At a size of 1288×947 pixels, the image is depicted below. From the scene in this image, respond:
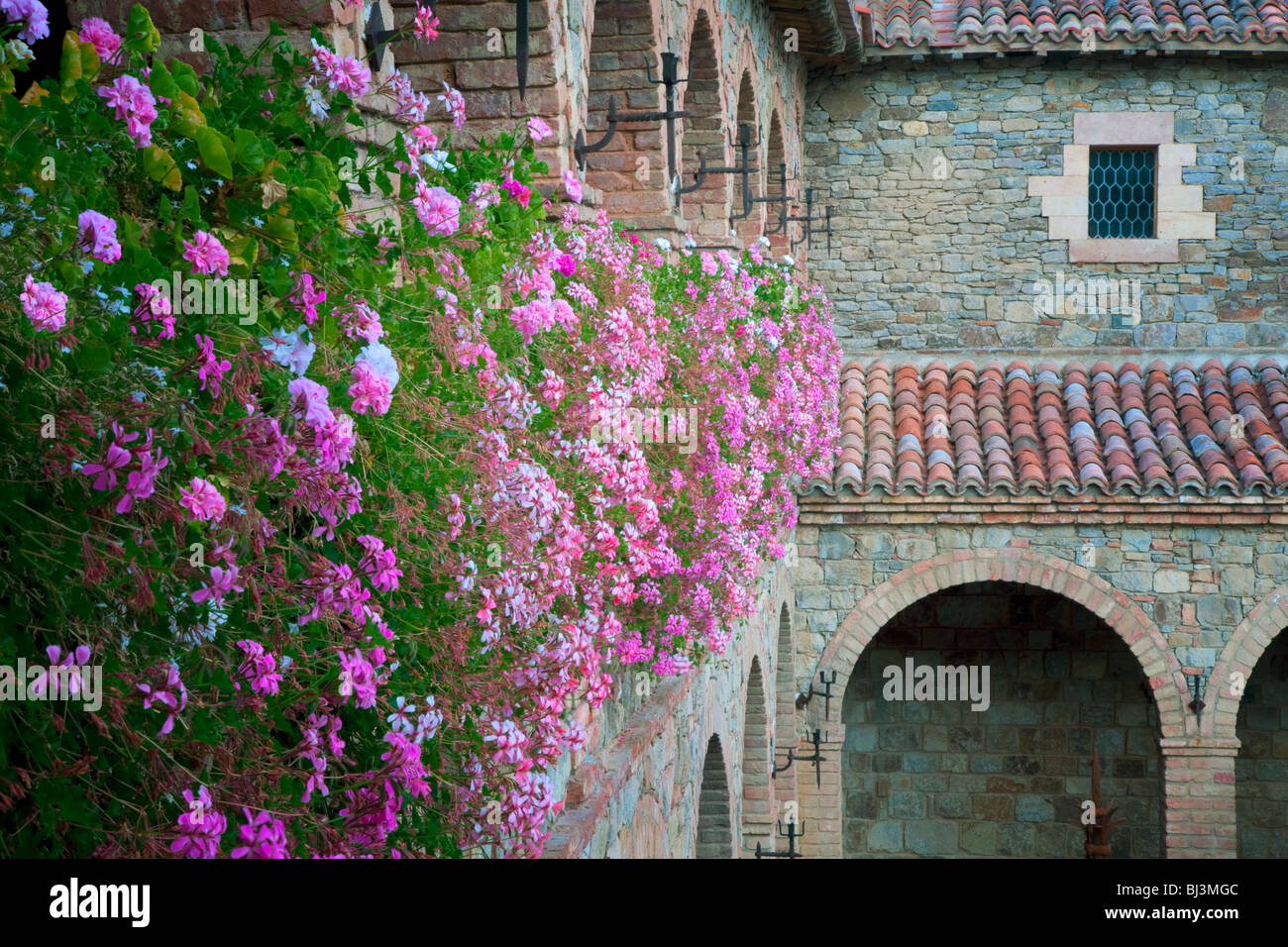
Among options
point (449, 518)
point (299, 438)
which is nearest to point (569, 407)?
point (449, 518)

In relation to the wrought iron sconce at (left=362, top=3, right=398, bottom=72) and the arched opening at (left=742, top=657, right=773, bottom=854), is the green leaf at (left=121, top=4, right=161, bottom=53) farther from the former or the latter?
the arched opening at (left=742, top=657, right=773, bottom=854)

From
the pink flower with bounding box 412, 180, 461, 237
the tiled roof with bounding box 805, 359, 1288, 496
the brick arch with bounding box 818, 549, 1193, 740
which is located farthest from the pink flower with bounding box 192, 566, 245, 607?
the brick arch with bounding box 818, 549, 1193, 740

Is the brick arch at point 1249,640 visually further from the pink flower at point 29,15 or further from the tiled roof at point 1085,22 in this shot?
the pink flower at point 29,15

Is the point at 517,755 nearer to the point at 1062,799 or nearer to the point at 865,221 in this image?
the point at 865,221


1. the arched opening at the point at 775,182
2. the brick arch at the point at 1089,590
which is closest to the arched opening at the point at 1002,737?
the brick arch at the point at 1089,590

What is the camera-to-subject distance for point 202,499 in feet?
4.85

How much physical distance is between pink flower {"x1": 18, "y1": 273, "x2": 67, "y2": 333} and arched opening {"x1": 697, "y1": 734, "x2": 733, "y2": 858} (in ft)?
21.3

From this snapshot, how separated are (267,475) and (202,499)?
0.20 m

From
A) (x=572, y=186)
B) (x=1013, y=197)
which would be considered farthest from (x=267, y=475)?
(x=1013, y=197)

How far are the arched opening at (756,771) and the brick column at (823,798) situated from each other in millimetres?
1004

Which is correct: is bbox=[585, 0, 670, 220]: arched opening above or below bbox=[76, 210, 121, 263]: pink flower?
above

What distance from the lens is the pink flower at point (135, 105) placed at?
173 cm

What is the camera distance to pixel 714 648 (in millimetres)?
5336

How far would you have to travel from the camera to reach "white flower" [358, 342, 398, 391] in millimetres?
1815
